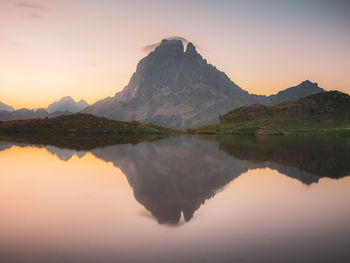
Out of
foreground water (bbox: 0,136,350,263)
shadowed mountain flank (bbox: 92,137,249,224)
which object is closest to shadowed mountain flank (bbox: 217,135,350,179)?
foreground water (bbox: 0,136,350,263)

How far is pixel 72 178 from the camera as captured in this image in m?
29.7

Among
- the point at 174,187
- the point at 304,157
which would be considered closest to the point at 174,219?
the point at 174,187

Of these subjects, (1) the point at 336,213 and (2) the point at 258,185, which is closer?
(1) the point at 336,213

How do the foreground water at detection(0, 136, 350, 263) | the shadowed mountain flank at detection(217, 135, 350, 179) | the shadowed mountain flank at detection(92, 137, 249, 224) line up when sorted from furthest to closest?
the shadowed mountain flank at detection(217, 135, 350, 179) → the shadowed mountain flank at detection(92, 137, 249, 224) → the foreground water at detection(0, 136, 350, 263)

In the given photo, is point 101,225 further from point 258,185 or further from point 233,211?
point 258,185

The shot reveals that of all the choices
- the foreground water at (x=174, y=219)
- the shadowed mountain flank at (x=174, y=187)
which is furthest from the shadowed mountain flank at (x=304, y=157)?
the shadowed mountain flank at (x=174, y=187)

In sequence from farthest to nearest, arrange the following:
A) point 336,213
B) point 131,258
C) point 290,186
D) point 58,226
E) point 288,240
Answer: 1. point 290,186
2. point 336,213
3. point 58,226
4. point 288,240
5. point 131,258

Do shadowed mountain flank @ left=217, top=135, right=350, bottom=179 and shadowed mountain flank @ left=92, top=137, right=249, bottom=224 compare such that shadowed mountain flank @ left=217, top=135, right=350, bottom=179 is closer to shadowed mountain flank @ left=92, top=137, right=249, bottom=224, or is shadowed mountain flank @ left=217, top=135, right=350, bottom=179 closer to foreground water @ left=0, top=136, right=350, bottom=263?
foreground water @ left=0, top=136, right=350, bottom=263

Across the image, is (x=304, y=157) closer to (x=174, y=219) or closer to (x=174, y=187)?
(x=174, y=187)

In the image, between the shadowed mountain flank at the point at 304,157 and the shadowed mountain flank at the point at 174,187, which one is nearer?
the shadowed mountain flank at the point at 174,187

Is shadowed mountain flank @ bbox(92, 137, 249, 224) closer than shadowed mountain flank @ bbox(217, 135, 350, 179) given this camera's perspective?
Yes

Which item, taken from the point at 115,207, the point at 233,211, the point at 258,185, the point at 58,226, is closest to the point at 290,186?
the point at 258,185

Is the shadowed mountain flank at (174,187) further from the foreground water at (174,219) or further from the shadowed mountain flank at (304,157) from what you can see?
the shadowed mountain flank at (304,157)

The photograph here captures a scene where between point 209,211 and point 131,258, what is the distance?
26.3 feet
